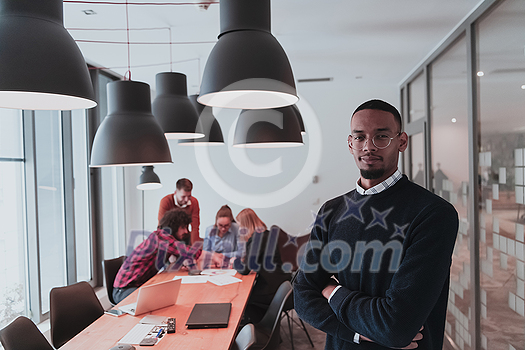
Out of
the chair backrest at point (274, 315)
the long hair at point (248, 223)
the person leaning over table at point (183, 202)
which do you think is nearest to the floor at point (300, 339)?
the chair backrest at point (274, 315)

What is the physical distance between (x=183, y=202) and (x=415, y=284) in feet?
12.4

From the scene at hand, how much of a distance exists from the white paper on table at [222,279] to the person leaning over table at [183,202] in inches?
44.2

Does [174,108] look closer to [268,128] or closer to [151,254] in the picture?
[268,128]

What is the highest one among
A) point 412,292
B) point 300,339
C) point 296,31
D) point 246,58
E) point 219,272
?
point 296,31

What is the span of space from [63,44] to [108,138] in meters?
0.77

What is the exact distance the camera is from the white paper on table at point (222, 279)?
335 cm

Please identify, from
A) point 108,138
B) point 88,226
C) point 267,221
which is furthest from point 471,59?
point 88,226

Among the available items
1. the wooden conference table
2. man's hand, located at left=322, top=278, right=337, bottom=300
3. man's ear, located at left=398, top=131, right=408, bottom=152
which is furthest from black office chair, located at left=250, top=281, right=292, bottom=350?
man's ear, located at left=398, top=131, right=408, bottom=152

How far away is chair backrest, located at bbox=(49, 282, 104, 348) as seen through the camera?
2.62m

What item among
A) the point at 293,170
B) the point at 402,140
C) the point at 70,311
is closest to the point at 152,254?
the point at 70,311

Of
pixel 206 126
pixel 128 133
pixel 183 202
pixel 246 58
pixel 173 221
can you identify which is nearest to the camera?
pixel 246 58

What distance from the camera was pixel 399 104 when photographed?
5.82m

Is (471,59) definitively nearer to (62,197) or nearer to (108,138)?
(108,138)

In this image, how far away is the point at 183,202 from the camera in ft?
15.5
